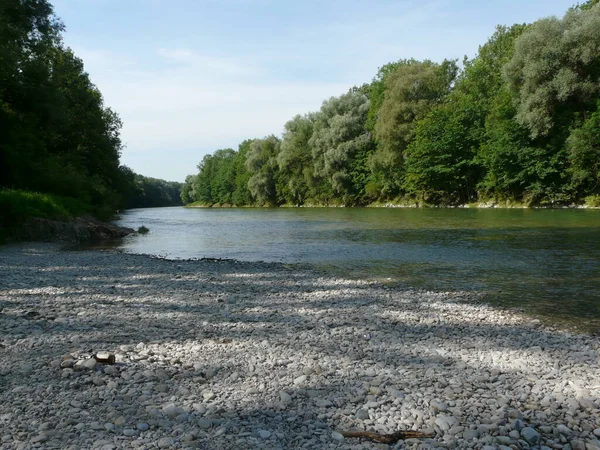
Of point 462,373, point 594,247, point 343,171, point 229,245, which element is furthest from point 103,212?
point 343,171

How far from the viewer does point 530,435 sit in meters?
3.99

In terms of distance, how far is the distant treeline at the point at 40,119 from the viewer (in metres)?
25.7

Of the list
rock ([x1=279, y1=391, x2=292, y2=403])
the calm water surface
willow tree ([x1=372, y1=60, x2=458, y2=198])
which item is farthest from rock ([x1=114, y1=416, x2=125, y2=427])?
willow tree ([x1=372, y1=60, x2=458, y2=198])

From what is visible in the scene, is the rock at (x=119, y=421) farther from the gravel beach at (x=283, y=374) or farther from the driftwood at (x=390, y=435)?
the driftwood at (x=390, y=435)

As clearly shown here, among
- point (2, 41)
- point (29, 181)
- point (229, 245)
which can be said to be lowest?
point (229, 245)

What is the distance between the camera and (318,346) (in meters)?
6.59

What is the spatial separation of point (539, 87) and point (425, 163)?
17.3 m

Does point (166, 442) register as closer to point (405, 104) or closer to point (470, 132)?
point (470, 132)

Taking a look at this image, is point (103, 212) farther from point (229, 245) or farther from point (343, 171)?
point (343, 171)

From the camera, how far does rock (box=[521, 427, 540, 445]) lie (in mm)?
3951

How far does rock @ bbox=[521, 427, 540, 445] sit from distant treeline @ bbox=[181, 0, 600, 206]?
4182 cm

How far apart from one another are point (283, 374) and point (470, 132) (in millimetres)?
55576

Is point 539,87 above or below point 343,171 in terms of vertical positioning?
above

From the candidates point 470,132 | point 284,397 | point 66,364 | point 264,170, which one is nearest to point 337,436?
point 284,397
